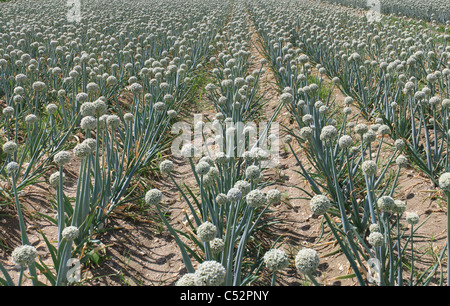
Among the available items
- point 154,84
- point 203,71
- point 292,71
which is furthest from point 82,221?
point 203,71

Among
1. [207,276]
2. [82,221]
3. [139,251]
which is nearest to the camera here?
[207,276]

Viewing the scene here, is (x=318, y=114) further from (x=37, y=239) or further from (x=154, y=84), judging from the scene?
(x=37, y=239)

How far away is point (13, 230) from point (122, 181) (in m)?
0.87

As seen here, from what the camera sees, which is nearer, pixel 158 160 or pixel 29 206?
pixel 29 206

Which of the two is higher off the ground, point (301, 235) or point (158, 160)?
point (158, 160)

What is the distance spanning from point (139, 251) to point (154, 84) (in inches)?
88.8

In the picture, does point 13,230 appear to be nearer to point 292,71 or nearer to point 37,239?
point 37,239

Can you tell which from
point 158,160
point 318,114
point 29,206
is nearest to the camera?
point 29,206

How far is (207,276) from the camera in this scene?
1305mm

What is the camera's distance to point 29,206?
3.01 m
